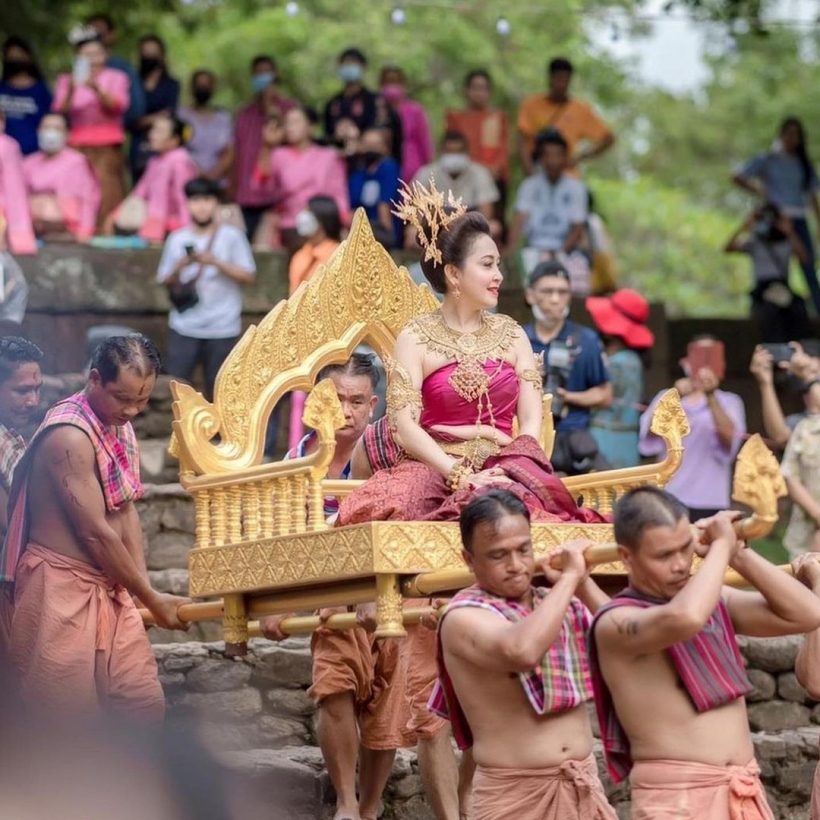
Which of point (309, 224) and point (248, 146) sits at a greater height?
point (248, 146)

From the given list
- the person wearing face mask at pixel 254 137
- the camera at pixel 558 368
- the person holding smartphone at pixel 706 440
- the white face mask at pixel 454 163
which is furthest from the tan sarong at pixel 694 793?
the person wearing face mask at pixel 254 137

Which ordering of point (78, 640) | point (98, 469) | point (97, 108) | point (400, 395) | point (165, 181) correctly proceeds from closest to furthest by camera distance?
point (78, 640)
point (98, 469)
point (400, 395)
point (165, 181)
point (97, 108)

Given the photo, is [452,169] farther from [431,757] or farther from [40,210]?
[431,757]

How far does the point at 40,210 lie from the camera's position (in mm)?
14164

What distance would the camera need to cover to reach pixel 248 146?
51.1 ft

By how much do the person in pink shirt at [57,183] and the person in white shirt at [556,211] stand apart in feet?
10.2

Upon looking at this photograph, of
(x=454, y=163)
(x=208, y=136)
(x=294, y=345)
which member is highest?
(x=208, y=136)

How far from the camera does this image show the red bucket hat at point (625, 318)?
11.7 m

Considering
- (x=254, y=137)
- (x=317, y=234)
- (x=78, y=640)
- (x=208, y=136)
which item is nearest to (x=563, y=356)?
(x=317, y=234)

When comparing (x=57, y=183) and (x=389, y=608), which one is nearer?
(x=389, y=608)

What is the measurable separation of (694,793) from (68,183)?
9.41 meters

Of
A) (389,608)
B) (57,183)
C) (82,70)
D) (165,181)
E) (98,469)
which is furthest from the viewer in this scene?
(82,70)

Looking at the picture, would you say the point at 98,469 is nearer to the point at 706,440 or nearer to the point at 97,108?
the point at 706,440

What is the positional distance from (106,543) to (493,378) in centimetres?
151
